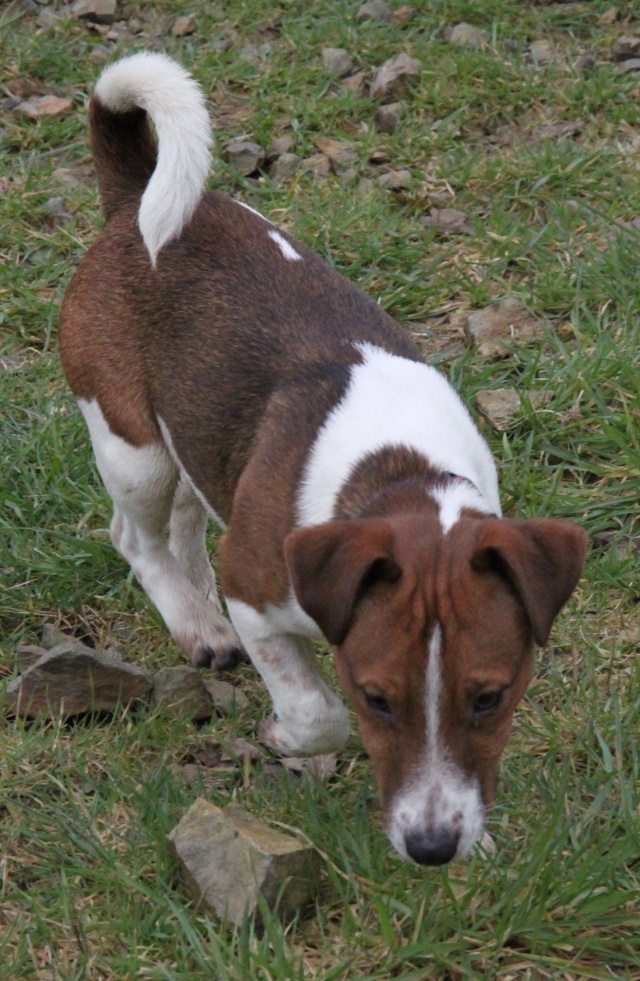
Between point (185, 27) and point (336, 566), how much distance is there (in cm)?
572

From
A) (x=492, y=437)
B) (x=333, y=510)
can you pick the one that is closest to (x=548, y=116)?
(x=492, y=437)

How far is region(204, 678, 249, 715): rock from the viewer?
15.8ft

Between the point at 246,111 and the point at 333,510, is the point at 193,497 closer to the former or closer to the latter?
the point at 333,510

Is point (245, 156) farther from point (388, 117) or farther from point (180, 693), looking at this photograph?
point (180, 693)

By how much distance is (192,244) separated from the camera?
4.80 metres

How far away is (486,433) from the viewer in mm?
5750

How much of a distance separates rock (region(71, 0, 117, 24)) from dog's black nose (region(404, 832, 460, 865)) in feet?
21.2

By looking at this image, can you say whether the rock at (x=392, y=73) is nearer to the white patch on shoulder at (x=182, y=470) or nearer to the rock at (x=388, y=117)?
the rock at (x=388, y=117)

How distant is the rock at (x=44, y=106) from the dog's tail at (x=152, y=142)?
112 inches

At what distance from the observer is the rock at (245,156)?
7418 mm

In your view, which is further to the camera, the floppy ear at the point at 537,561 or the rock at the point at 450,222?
the rock at the point at 450,222

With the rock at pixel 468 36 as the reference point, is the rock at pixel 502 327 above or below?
below

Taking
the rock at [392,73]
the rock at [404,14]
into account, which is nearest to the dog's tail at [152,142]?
the rock at [392,73]

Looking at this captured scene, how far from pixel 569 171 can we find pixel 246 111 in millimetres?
1902
